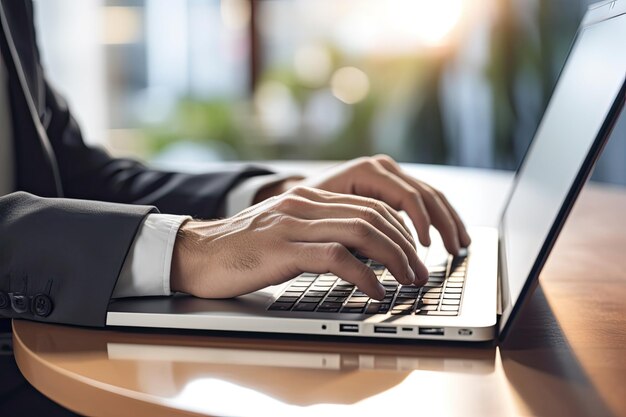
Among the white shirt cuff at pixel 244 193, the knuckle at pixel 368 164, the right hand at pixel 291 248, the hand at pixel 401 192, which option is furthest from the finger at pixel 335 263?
the white shirt cuff at pixel 244 193

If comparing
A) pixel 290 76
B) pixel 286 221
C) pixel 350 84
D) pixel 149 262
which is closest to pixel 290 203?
pixel 286 221

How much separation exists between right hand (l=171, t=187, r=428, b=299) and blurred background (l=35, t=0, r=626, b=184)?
117 inches

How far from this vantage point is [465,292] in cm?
73

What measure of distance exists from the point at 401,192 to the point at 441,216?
5cm

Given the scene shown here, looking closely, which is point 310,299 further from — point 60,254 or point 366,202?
point 60,254

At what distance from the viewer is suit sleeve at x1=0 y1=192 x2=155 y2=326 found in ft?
2.31

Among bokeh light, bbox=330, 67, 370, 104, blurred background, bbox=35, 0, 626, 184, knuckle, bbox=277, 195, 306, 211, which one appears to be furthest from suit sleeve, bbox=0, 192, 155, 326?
bokeh light, bbox=330, 67, 370, 104

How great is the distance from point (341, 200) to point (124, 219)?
0.66ft

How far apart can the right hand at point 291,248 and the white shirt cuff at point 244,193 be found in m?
0.41

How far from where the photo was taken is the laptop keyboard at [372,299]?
67cm

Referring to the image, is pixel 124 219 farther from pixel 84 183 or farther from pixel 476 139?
pixel 476 139

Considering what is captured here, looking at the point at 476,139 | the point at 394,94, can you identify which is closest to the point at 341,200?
the point at 476,139

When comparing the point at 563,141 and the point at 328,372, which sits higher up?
the point at 563,141

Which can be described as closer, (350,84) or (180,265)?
(180,265)
